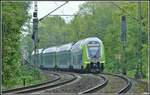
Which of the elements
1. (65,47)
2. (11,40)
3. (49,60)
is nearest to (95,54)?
(65,47)

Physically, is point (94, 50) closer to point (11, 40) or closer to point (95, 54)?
point (95, 54)

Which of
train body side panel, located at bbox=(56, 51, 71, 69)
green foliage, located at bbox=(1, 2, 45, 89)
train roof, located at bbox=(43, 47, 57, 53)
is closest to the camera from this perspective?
green foliage, located at bbox=(1, 2, 45, 89)

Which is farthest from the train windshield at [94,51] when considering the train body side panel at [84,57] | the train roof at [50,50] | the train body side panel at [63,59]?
the train roof at [50,50]

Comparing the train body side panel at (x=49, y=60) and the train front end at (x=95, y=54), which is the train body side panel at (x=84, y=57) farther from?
the train body side panel at (x=49, y=60)

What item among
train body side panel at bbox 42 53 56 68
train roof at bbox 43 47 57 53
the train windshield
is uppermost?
train roof at bbox 43 47 57 53

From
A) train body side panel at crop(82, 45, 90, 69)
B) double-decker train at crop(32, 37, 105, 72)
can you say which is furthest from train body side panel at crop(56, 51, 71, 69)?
train body side panel at crop(82, 45, 90, 69)

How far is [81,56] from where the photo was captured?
3419 cm

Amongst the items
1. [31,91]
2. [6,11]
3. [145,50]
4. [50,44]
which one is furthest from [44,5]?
[50,44]

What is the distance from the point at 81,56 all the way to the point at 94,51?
1717 millimetres

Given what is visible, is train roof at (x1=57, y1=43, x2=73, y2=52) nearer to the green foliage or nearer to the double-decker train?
the double-decker train

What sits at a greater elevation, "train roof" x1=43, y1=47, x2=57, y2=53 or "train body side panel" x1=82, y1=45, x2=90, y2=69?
"train roof" x1=43, y1=47, x2=57, y2=53

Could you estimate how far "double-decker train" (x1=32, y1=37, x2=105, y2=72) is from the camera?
3269 cm

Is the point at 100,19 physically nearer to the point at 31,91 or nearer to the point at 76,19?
the point at 76,19

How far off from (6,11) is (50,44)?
1070 inches
